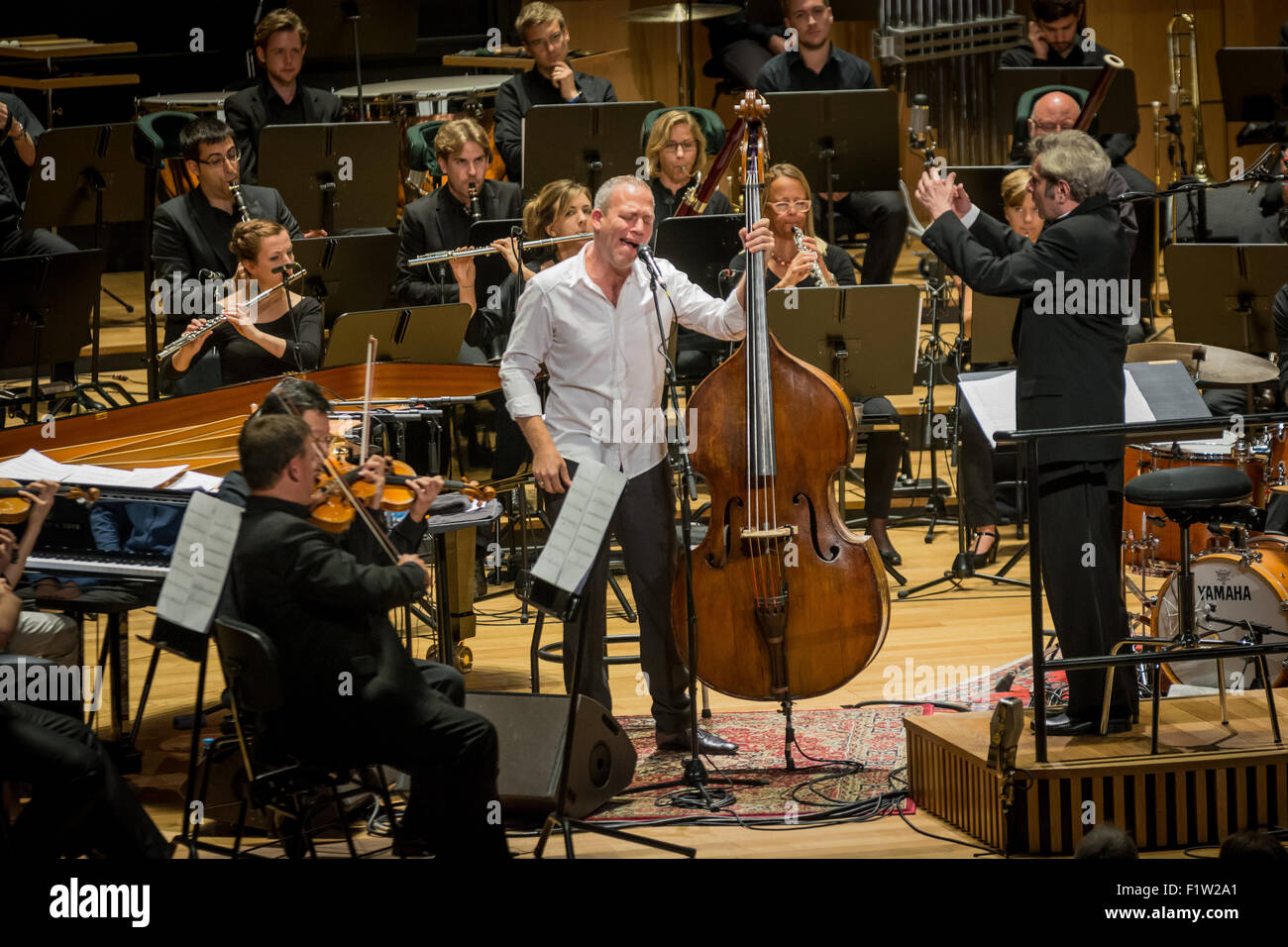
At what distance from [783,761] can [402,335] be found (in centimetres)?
205

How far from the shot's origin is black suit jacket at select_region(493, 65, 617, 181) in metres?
7.39

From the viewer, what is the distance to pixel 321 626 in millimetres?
3375

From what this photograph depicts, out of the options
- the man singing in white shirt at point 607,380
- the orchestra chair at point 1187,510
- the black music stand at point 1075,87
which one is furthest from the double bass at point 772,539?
the black music stand at point 1075,87

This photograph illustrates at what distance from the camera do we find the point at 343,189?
6.53m

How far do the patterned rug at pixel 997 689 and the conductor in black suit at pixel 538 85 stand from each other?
11.5 feet

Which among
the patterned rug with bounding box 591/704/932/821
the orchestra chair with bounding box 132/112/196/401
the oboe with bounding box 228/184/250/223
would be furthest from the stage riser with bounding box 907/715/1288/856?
the orchestra chair with bounding box 132/112/196/401

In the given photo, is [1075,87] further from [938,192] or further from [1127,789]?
[1127,789]

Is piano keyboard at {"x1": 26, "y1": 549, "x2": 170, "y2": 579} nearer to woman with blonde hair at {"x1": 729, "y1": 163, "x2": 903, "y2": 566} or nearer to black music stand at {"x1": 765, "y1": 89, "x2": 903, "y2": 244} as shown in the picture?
woman with blonde hair at {"x1": 729, "y1": 163, "x2": 903, "y2": 566}

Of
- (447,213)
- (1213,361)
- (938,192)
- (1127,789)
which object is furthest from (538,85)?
(1127,789)

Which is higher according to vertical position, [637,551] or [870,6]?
[870,6]
